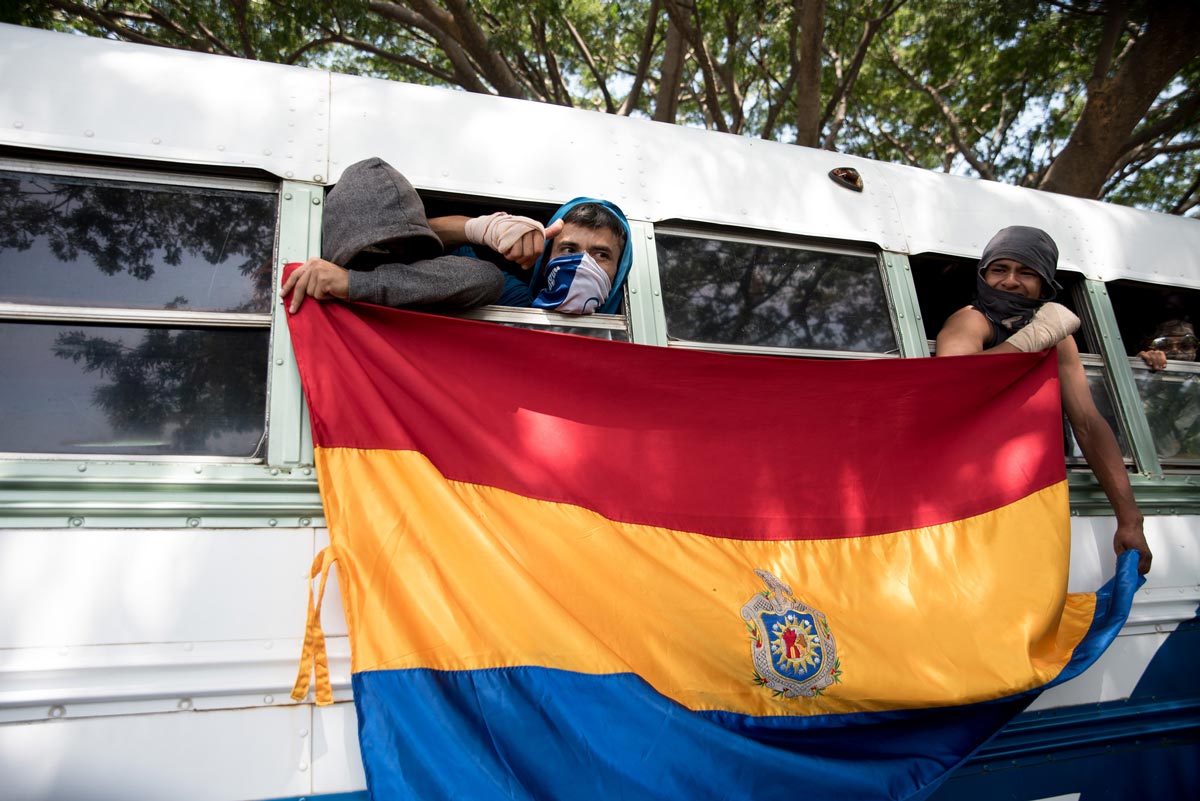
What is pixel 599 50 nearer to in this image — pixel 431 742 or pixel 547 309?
pixel 547 309

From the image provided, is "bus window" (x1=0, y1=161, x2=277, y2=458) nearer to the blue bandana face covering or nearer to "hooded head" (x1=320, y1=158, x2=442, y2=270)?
"hooded head" (x1=320, y1=158, x2=442, y2=270)

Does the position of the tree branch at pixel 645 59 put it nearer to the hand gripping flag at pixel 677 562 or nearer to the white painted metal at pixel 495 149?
the white painted metal at pixel 495 149

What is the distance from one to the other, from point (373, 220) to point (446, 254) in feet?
1.13

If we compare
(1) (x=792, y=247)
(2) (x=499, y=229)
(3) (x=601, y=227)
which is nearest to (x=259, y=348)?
(2) (x=499, y=229)

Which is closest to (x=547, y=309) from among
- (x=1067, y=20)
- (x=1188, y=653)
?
(x=1188, y=653)

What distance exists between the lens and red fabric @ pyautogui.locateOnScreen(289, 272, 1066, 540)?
2154 millimetres

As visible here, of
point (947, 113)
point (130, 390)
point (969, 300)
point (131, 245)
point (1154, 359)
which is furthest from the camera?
point (947, 113)

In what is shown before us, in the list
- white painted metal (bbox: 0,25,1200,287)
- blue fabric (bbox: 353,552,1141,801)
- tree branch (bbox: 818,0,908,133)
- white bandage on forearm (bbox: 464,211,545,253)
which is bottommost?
blue fabric (bbox: 353,552,1141,801)

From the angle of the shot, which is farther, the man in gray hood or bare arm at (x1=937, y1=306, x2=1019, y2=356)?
bare arm at (x1=937, y1=306, x2=1019, y2=356)

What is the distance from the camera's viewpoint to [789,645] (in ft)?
7.30

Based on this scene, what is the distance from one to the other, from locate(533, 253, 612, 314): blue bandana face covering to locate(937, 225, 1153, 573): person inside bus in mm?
1398

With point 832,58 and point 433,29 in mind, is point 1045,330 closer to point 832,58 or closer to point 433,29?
point 433,29

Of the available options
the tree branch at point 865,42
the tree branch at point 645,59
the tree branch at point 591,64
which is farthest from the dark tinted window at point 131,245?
the tree branch at point 591,64

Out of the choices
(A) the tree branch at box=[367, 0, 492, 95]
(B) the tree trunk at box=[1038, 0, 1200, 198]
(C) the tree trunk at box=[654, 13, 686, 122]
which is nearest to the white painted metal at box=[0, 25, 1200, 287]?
(B) the tree trunk at box=[1038, 0, 1200, 198]
